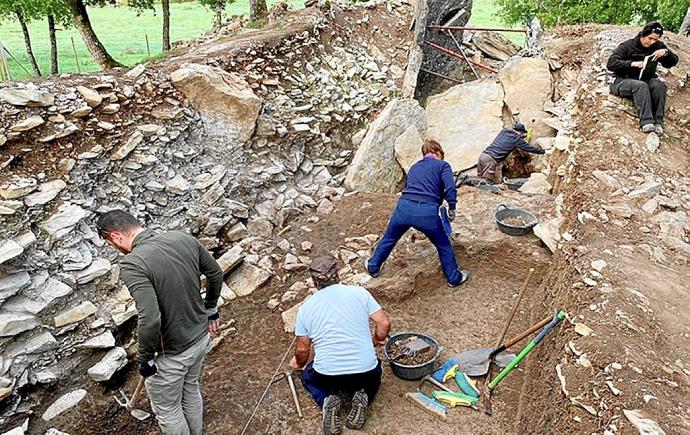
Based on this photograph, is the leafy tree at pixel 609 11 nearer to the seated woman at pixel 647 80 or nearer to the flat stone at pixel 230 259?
the seated woman at pixel 647 80

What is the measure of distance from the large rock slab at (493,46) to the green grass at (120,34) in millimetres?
4649

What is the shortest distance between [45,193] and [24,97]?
114 cm

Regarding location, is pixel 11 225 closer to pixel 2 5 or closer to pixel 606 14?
pixel 2 5

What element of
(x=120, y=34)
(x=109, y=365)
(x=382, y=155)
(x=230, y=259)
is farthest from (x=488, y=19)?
(x=109, y=365)

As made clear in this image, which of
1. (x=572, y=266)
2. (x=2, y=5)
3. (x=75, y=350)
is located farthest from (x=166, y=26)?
(x=572, y=266)

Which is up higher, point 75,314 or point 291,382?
point 75,314

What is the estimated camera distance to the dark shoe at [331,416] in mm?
3779

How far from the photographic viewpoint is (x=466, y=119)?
9508 mm

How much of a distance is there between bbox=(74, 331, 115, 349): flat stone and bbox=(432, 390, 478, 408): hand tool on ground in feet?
10.5

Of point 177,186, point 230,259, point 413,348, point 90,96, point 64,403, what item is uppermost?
point 90,96

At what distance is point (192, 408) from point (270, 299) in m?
2.19

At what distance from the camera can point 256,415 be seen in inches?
171

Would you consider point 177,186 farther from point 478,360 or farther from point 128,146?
point 478,360

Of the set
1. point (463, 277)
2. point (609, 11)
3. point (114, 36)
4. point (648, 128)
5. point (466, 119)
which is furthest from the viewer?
point (114, 36)
